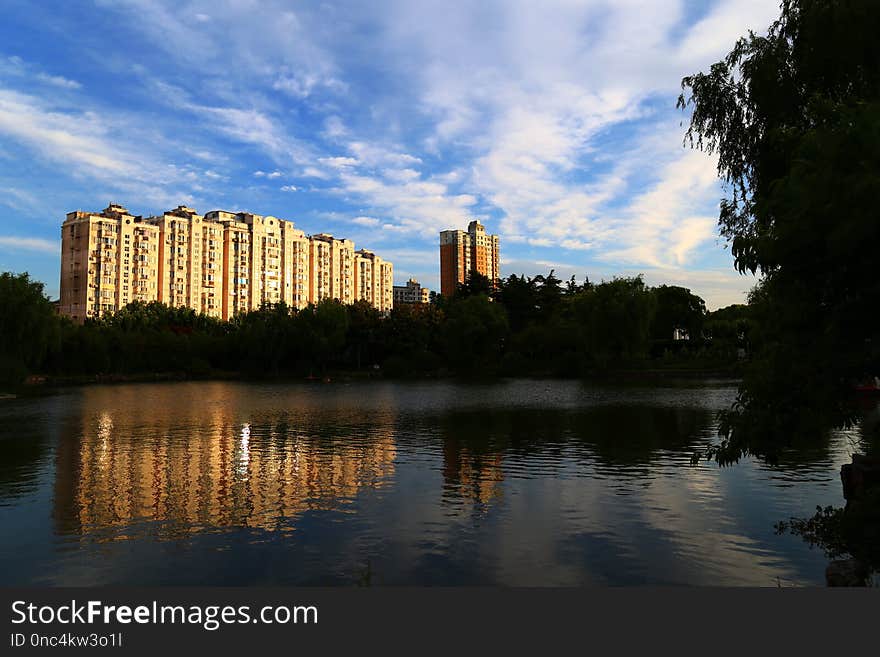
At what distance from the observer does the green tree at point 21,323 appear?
54344 mm

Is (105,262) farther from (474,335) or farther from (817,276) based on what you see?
(817,276)

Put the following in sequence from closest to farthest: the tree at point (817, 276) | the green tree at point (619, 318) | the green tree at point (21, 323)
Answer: the tree at point (817, 276) → the green tree at point (21, 323) → the green tree at point (619, 318)

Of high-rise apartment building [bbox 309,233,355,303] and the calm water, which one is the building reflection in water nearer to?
the calm water

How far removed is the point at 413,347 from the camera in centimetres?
9094

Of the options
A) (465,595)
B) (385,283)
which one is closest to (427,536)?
(465,595)

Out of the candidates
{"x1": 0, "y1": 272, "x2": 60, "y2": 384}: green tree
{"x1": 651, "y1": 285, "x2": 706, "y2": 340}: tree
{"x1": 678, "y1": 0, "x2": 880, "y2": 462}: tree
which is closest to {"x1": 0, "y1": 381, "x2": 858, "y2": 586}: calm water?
{"x1": 678, "y1": 0, "x2": 880, "y2": 462}: tree

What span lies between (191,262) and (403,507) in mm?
137584

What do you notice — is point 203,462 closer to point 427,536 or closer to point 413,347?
point 427,536

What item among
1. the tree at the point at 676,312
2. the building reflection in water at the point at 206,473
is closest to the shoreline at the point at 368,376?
the tree at the point at 676,312

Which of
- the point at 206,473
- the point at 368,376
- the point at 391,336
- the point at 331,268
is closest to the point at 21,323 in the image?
the point at 368,376

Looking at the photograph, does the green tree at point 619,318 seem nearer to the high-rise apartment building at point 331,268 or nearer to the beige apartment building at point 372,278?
the high-rise apartment building at point 331,268

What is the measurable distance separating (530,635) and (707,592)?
2.41 metres

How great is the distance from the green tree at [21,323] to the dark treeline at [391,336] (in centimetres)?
9

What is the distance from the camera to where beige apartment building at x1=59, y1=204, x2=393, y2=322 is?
127 m
